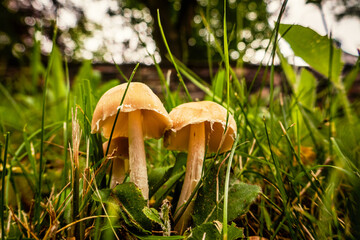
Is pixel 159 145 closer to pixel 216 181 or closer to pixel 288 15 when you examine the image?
pixel 216 181

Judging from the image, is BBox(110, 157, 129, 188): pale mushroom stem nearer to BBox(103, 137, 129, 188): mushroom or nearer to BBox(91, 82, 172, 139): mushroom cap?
BBox(103, 137, 129, 188): mushroom

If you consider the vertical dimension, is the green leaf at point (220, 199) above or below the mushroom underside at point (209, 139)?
below

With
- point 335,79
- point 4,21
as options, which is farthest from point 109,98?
Result: point 4,21

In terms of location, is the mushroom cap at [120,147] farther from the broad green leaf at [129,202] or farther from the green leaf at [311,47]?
the green leaf at [311,47]

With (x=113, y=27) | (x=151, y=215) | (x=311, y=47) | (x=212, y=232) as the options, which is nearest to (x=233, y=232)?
(x=212, y=232)

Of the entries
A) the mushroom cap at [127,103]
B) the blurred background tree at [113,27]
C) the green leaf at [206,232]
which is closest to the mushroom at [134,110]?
the mushroom cap at [127,103]

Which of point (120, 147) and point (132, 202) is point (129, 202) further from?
point (120, 147)
